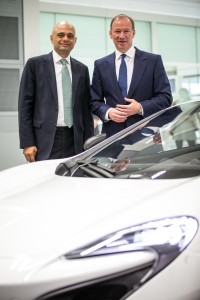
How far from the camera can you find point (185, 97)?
791 cm

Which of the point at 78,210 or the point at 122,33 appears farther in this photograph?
the point at 122,33

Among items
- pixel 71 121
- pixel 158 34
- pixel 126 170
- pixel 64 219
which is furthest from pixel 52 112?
pixel 158 34

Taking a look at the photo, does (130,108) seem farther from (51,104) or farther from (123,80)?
(51,104)

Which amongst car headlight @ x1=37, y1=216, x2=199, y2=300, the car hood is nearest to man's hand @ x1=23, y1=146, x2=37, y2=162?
the car hood

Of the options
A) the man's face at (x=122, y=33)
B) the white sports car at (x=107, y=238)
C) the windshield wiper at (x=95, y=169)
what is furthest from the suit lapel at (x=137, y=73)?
the white sports car at (x=107, y=238)

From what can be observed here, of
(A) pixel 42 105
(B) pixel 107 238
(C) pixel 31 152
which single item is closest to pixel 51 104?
(A) pixel 42 105

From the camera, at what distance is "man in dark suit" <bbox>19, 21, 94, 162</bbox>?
9.48 feet

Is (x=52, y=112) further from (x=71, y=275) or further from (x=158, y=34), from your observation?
(x=158, y=34)

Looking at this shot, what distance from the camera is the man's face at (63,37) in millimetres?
2854

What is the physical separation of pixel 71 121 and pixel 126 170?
1.39 m

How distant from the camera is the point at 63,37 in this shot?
2.87 meters

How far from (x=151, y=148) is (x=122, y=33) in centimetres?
122

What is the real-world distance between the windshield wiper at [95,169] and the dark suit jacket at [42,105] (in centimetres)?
117

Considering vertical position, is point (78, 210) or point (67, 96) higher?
point (67, 96)
